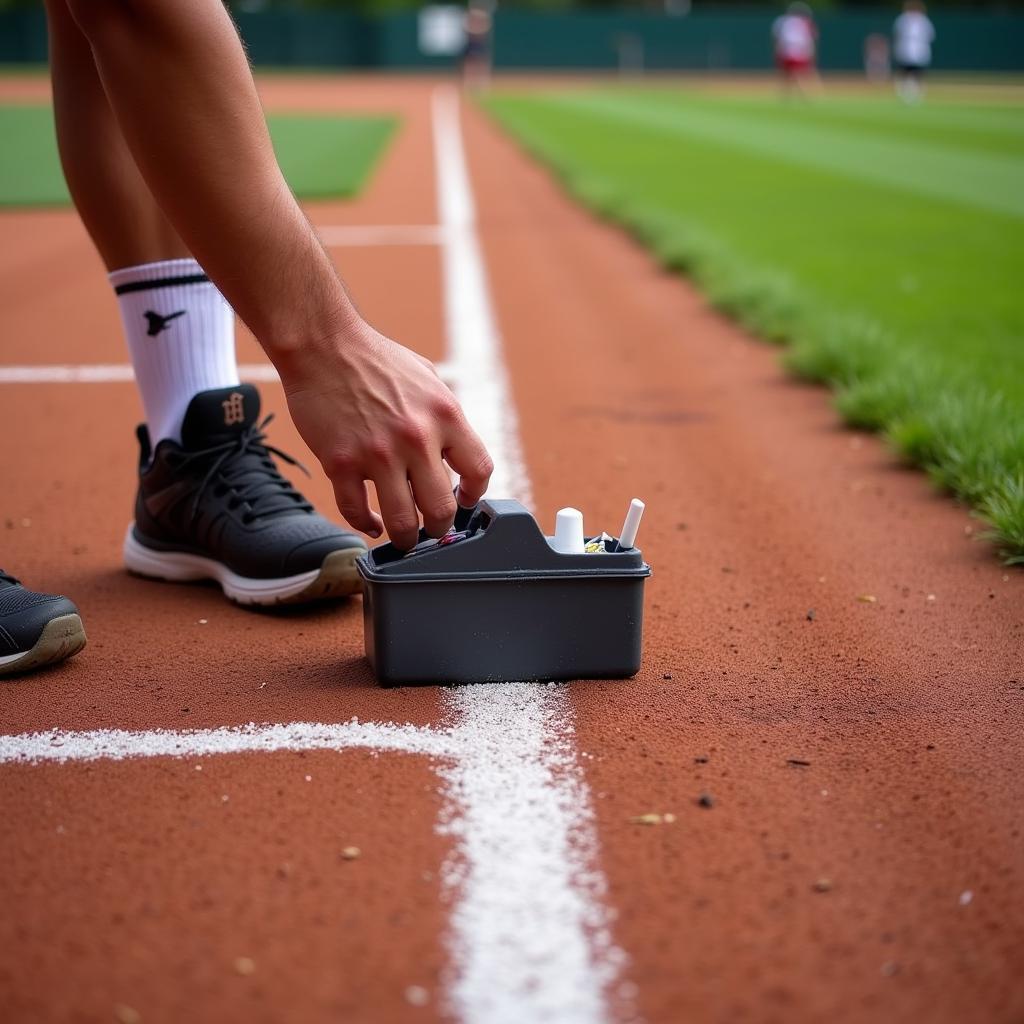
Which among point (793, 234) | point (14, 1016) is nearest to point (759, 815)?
point (14, 1016)

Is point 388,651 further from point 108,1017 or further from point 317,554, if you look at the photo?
point 108,1017

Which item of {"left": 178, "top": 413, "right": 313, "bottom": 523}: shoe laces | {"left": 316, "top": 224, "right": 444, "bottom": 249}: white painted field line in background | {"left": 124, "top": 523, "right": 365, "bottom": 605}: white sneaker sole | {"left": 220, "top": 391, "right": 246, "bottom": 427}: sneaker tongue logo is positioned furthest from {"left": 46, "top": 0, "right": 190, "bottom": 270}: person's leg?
{"left": 316, "top": 224, "right": 444, "bottom": 249}: white painted field line in background

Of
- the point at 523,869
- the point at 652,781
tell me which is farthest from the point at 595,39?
the point at 523,869

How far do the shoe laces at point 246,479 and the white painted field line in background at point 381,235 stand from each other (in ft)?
18.6

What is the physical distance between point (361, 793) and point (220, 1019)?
0.53m

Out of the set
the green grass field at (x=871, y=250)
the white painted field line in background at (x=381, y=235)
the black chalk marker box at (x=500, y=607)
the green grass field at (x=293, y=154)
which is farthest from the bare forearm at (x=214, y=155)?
the green grass field at (x=293, y=154)

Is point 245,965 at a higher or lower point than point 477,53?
lower

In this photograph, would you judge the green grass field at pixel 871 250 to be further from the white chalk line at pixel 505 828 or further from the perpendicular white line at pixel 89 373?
the perpendicular white line at pixel 89 373

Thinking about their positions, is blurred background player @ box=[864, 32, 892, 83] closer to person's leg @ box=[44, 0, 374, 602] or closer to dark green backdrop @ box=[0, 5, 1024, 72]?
dark green backdrop @ box=[0, 5, 1024, 72]

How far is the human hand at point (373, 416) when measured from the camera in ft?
6.23

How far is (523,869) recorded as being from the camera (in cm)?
169

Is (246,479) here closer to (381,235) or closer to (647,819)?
(647,819)

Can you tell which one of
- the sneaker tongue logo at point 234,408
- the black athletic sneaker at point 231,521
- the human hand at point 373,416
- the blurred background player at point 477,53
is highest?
the blurred background player at point 477,53

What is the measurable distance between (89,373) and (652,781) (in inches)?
149
